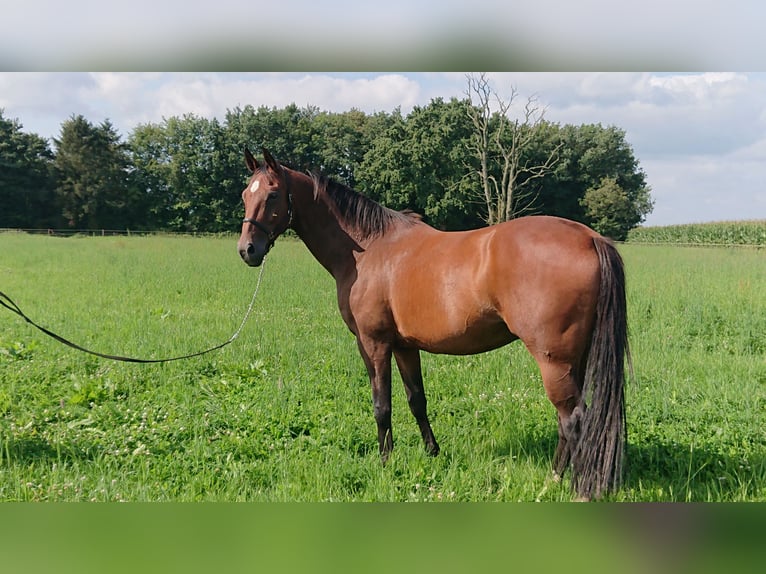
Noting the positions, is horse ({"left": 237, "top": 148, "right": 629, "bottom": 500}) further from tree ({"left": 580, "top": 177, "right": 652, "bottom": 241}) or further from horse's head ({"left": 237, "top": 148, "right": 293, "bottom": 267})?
tree ({"left": 580, "top": 177, "right": 652, "bottom": 241})

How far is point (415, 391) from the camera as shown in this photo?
338 cm

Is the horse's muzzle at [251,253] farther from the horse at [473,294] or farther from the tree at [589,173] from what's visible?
the tree at [589,173]

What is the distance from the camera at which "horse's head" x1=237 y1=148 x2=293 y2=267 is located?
3.03 meters

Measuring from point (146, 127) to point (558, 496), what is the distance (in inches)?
198

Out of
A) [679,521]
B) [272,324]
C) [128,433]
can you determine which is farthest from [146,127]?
[679,521]

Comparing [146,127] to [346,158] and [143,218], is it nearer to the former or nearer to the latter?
[143,218]

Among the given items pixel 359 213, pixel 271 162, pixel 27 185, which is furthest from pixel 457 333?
pixel 27 185

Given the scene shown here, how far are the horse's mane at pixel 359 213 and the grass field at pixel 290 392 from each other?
4.50 feet

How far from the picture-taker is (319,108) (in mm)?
4445

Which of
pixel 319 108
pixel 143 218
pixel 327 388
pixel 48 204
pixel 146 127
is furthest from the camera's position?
pixel 48 204

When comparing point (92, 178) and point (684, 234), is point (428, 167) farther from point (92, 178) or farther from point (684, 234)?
point (92, 178)

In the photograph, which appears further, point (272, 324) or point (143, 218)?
point (143, 218)

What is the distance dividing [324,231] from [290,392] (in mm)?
1586

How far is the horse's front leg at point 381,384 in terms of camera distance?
322cm
